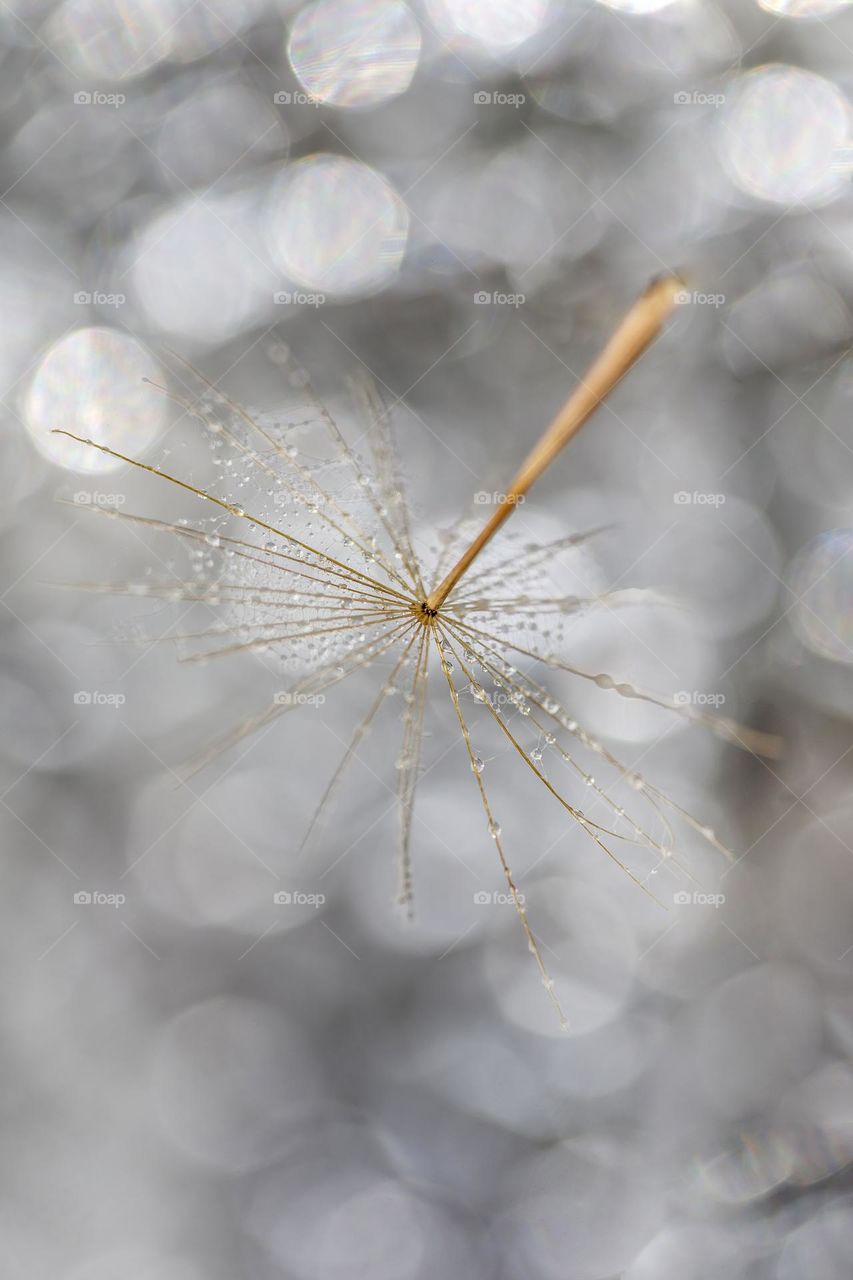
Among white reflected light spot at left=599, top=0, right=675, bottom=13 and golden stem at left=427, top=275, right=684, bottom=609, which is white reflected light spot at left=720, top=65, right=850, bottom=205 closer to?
white reflected light spot at left=599, top=0, right=675, bottom=13

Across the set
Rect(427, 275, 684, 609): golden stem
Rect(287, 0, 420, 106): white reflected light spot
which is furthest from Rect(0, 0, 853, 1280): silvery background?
Rect(427, 275, 684, 609): golden stem

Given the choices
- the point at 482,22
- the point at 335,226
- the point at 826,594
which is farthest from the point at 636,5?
the point at 826,594

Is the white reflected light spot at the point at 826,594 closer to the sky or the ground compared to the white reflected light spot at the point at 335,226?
closer to the ground

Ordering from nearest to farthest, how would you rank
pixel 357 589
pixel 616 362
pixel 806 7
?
1. pixel 616 362
2. pixel 357 589
3. pixel 806 7

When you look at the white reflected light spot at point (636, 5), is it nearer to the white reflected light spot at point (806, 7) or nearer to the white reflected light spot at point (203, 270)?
the white reflected light spot at point (806, 7)

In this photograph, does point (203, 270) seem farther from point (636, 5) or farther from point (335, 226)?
point (636, 5)

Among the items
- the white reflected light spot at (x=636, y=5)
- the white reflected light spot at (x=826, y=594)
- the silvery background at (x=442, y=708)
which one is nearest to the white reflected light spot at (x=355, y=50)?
the silvery background at (x=442, y=708)

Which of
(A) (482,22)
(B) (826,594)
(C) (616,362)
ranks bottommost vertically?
(C) (616,362)
